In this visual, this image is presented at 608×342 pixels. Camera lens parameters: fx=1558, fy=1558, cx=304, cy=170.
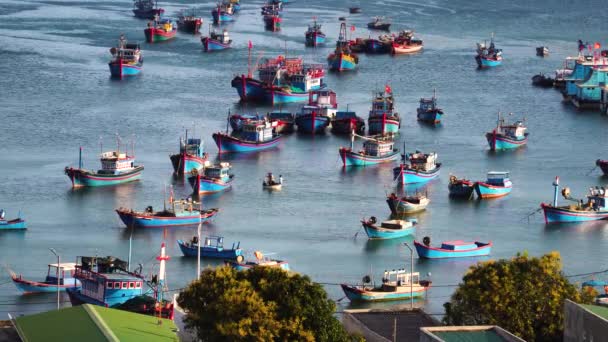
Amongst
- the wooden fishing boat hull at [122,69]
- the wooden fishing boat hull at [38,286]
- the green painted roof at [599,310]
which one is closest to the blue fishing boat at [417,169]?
the wooden fishing boat hull at [38,286]

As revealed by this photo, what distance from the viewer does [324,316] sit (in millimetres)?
25750

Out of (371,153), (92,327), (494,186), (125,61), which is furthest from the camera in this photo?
(125,61)

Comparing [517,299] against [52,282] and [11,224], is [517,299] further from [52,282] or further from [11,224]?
[11,224]

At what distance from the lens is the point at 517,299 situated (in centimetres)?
2694

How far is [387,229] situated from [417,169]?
7.61 metres

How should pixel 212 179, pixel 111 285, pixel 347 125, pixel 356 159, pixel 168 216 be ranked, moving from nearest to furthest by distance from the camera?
pixel 111 285 → pixel 168 216 → pixel 212 179 → pixel 356 159 → pixel 347 125

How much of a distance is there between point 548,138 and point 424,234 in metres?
16.2

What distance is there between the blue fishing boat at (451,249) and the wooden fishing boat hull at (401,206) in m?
3.91

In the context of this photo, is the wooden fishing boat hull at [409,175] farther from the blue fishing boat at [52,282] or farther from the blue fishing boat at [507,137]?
the blue fishing boat at [52,282]

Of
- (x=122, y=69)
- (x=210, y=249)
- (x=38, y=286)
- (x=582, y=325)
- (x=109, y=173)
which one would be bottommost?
(x=122, y=69)

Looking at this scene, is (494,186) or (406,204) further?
(494,186)

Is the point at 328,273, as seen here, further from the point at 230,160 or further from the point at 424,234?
the point at 230,160

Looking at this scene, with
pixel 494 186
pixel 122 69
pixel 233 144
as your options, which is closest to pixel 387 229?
pixel 494 186

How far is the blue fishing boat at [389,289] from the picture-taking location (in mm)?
33156
